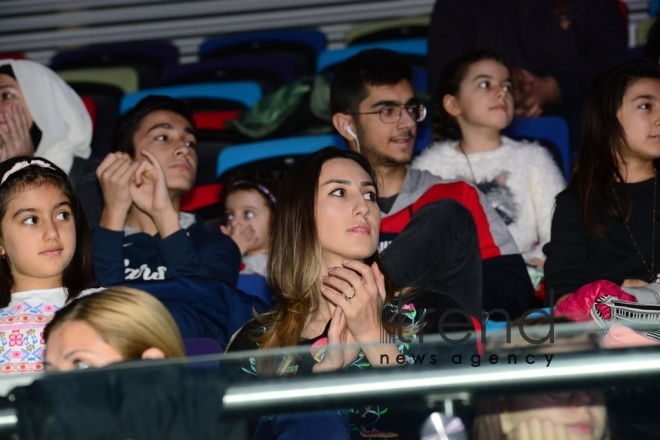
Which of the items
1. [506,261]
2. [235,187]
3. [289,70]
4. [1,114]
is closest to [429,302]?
[506,261]

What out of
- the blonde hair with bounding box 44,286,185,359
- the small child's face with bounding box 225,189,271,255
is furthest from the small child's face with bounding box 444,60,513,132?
the blonde hair with bounding box 44,286,185,359

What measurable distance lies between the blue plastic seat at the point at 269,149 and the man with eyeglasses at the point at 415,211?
260 millimetres

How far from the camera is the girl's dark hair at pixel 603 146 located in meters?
2.96

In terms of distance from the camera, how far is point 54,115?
371 cm

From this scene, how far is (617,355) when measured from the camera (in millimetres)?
1447

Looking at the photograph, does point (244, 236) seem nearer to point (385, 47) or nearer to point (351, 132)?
point (351, 132)

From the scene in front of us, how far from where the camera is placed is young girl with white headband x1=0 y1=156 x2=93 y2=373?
8.27 ft

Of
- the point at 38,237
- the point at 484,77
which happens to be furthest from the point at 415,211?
the point at 38,237

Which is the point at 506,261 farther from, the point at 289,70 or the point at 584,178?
the point at 289,70

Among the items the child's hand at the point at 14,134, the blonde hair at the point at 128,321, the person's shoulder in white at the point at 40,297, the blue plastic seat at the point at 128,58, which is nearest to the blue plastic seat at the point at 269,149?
the child's hand at the point at 14,134

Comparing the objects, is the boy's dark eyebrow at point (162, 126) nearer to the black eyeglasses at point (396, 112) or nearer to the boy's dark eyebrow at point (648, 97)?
the black eyeglasses at point (396, 112)

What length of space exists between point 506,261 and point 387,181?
534mm

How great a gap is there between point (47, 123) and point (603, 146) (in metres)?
1.98

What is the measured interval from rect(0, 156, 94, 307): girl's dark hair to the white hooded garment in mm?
993
